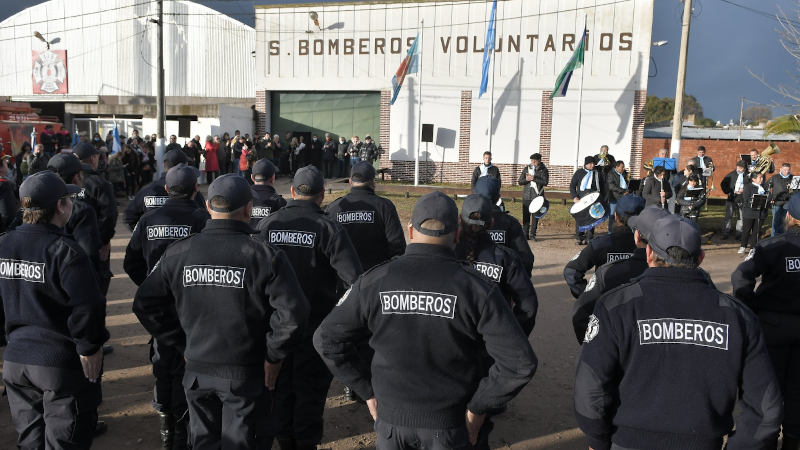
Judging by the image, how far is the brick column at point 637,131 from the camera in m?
22.3

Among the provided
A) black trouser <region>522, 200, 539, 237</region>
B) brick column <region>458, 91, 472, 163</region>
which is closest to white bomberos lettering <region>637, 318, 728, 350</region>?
black trouser <region>522, 200, 539, 237</region>

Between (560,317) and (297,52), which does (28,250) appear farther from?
(297,52)

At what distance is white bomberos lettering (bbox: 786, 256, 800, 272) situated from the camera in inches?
159

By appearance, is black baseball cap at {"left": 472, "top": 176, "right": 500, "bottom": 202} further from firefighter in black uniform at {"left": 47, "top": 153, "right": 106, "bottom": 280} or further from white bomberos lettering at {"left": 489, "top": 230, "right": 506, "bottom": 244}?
Result: firefighter in black uniform at {"left": 47, "top": 153, "right": 106, "bottom": 280}

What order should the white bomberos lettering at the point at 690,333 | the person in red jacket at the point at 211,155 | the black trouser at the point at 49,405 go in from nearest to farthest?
the white bomberos lettering at the point at 690,333 < the black trouser at the point at 49,405 < the person in red jacket at the point at 211,155

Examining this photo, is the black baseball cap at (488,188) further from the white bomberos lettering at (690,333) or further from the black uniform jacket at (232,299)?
the white bomberos lettering at (690,333)

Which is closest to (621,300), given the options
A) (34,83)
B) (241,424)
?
(241,424)

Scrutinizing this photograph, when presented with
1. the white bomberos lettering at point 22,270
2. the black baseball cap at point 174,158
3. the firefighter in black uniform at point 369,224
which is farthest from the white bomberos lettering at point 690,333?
the black baseball cap at point 174,158

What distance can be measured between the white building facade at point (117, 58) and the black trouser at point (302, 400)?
84.7 feet

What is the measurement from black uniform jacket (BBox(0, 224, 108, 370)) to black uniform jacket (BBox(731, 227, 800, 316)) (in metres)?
4.39

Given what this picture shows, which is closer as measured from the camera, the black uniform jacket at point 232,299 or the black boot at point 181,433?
the black uniform jacket at point 232,299

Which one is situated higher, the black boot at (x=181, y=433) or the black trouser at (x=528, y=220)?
the black trouser at (x=528, y=220)

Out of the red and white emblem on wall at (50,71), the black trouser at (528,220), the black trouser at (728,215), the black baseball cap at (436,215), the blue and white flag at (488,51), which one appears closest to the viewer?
the black baseball cap at (436,215)

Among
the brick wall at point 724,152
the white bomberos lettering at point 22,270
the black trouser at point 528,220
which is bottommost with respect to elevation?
the black trouser at point 528,220
